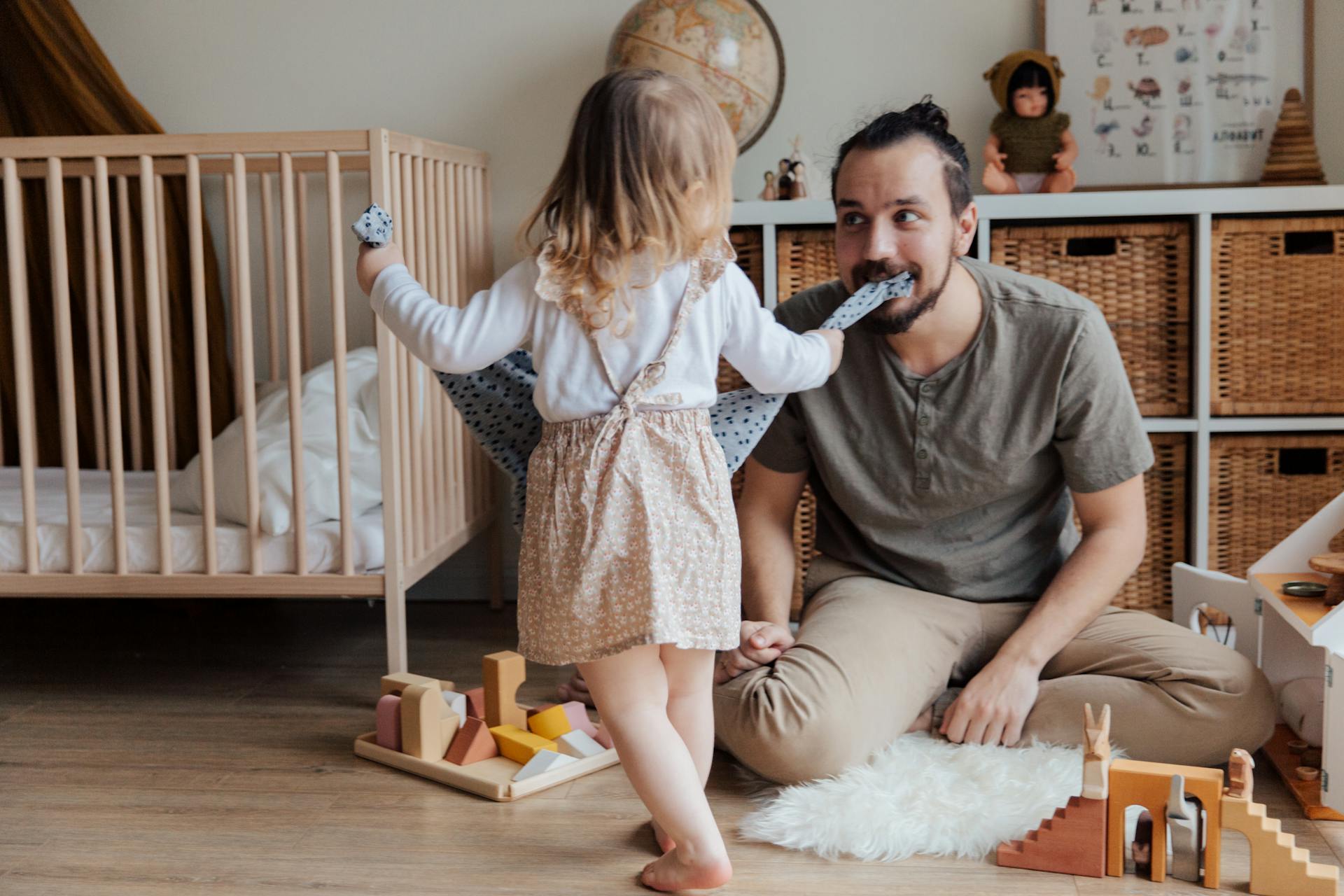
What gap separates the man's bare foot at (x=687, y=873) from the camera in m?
1.33

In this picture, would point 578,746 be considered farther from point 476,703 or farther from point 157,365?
point 157,365

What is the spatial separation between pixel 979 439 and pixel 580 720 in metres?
0.69

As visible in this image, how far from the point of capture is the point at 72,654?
92.7 inches

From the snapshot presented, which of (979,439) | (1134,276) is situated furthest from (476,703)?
(1134,276)

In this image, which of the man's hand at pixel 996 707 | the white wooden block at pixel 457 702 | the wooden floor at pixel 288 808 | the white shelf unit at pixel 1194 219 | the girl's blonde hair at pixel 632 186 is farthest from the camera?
the white shelf unit at pixel 1194 219

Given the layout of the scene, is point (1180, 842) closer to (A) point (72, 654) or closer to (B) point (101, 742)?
(B) point (101, 742)

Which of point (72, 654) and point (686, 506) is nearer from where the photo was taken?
point (686, 506)

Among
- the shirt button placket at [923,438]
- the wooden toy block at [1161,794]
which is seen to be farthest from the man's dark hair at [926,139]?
the wooden toy block at [1161,794]

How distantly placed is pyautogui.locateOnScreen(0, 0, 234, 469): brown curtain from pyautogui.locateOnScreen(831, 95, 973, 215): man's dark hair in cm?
141

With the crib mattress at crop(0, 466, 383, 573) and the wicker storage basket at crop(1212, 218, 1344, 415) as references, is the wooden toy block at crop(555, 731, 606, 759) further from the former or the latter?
the wicker storage basket at crop(1212, 218, 1344, 415)

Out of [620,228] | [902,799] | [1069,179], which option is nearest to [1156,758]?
[902,799]

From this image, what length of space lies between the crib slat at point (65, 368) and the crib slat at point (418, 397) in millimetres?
516

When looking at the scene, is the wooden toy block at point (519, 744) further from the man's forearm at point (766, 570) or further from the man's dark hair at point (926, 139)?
the man's dark hair at point (926, 139)

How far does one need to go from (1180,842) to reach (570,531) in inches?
28.4
